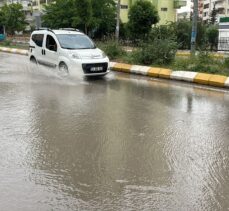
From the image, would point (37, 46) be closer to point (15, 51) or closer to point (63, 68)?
point (63, 68)

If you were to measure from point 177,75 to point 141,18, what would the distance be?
30.7m

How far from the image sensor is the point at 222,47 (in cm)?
3152

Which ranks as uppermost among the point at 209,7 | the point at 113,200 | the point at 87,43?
the point at 209,7

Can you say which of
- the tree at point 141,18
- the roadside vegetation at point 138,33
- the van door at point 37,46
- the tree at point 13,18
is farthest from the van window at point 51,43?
the tree at point 13,18

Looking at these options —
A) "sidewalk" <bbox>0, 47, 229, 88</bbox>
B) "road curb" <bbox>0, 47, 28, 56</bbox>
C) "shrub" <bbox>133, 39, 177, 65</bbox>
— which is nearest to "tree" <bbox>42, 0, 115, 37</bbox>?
"road curb" <bbox>0, 47, 28, 56</bbox>

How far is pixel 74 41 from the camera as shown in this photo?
15445 mm

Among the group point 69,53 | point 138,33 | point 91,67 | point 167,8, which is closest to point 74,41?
point 69,53

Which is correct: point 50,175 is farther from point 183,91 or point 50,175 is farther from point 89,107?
point 183,91

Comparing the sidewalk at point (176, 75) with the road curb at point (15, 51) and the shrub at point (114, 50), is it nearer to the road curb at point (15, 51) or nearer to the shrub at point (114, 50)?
the shrub at point (114, 50)

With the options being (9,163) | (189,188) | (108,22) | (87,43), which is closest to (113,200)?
(189,188)

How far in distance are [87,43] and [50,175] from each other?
11054 millimetres

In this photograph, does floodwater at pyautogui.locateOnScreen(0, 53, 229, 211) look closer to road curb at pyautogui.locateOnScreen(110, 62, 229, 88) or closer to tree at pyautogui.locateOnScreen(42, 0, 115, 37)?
road curb at pyautogui.locateOnScreen(110, 62, 229, 88)

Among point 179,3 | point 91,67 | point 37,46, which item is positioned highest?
point 179,3

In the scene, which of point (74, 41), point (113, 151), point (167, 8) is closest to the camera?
point (113, 151)
